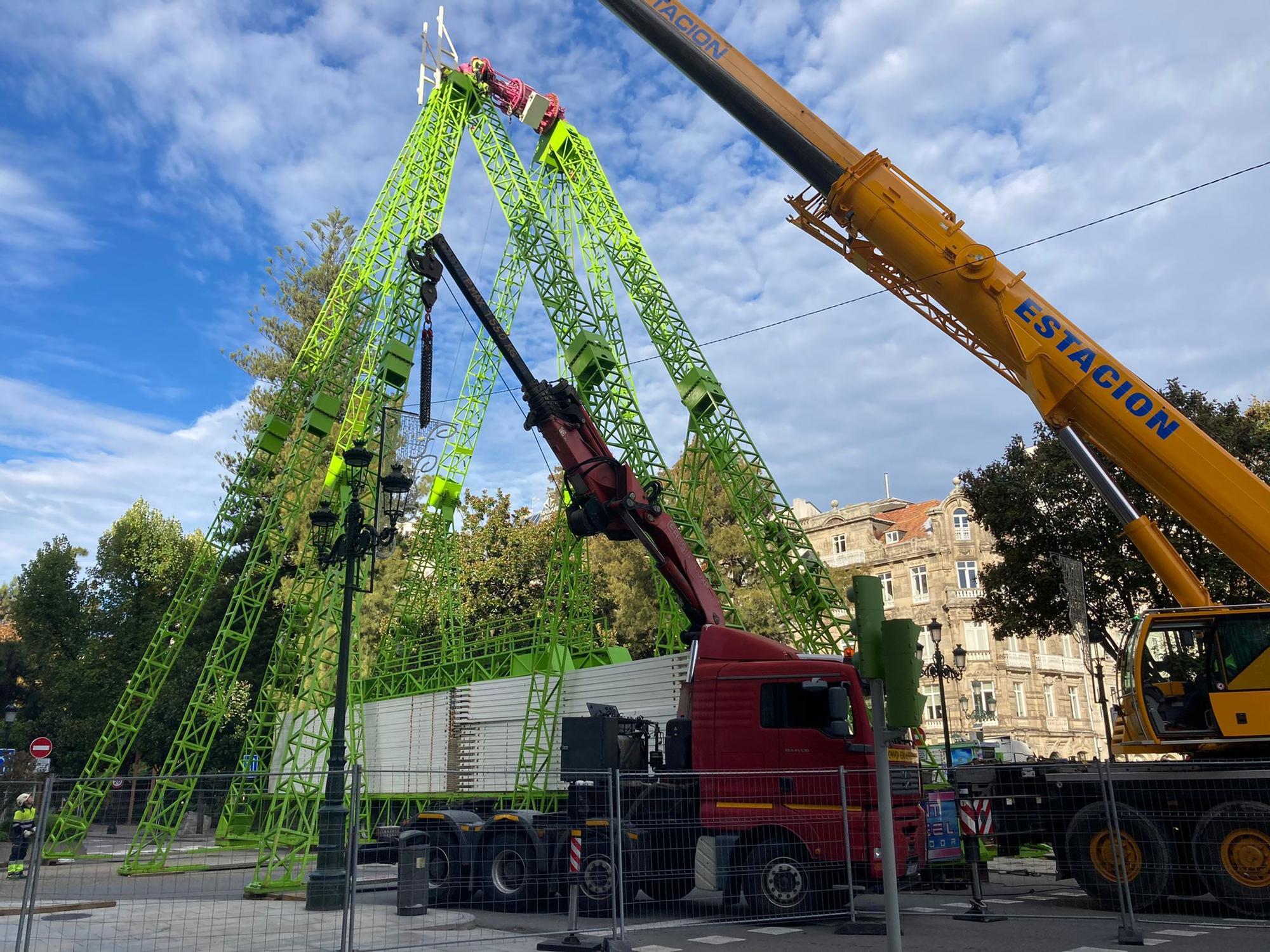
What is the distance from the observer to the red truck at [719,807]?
10617mm

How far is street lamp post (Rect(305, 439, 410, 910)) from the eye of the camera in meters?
11.8

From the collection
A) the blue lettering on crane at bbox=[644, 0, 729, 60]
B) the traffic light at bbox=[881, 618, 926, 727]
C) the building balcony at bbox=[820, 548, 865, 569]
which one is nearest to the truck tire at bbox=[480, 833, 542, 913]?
the traffic light at bbox=[881, 618, 926, 727]

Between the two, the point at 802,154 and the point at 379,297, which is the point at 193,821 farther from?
the point at 802,154

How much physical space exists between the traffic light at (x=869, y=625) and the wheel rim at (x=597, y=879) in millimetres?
5873

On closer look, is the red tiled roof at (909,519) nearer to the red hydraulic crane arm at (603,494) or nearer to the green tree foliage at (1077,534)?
the green tree foliage at (1077,534)

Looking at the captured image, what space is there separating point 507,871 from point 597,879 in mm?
1936

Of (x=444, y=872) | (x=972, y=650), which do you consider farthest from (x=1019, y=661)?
(x=444, y=872)

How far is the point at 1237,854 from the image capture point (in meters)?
10.4

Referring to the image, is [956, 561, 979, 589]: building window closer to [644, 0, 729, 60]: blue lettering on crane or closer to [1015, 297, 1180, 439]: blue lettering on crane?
[1015, 297, 1180, 439]: blue lettering on crane

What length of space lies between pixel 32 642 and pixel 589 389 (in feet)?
107

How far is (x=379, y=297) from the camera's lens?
906 inches

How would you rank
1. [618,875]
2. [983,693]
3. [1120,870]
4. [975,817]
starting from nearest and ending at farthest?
[618,875] → [1120,870] → [975,817] → [983,693]

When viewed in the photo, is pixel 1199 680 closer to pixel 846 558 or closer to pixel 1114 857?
pixel 1114 857

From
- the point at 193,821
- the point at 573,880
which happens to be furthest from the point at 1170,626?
the point at 193,821
